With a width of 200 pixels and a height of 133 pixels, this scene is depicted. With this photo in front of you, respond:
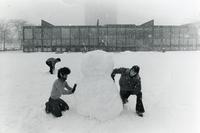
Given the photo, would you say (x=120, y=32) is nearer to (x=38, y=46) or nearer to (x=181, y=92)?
(x=38, y=46)

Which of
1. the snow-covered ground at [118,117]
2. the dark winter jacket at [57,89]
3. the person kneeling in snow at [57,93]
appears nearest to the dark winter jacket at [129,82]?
the snow-covered ground at [118,117]

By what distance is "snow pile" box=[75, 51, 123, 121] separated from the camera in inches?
268

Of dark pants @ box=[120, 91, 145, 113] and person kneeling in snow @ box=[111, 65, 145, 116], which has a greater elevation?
person kneeling in snow @ box=[111, 65, 145, 116]

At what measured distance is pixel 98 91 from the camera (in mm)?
6961

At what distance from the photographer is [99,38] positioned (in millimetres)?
66125

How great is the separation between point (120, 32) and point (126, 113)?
60.2 meters

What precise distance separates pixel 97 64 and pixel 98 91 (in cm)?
76

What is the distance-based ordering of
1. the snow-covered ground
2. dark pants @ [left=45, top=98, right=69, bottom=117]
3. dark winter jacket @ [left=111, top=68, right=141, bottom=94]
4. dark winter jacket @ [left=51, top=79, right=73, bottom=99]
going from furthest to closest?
dark winter jacket @ [left=111, top=68, right=141, bottom=94] → dark winter jacket @ [left=51, top=79, right=73, bottom=99] → dark pants @ [left=45, top=98, right=69, bottom=117] → the snow-covered ground

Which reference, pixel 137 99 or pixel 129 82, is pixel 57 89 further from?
pixel 137 99

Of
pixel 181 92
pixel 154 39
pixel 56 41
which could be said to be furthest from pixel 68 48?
pixel 181 92

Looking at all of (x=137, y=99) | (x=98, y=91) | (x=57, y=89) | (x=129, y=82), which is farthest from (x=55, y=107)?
(x=137, y=99)

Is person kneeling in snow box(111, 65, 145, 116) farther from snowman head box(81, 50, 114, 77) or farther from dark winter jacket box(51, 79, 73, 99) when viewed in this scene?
dark winter jacket box(51, 79, 73, 99)

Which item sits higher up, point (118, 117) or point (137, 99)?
point (137, 99)

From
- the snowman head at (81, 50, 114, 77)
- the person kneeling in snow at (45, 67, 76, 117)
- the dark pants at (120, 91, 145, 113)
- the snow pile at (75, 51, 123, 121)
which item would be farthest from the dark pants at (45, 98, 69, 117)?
the dark pants at (120, 91, 145, 113)
